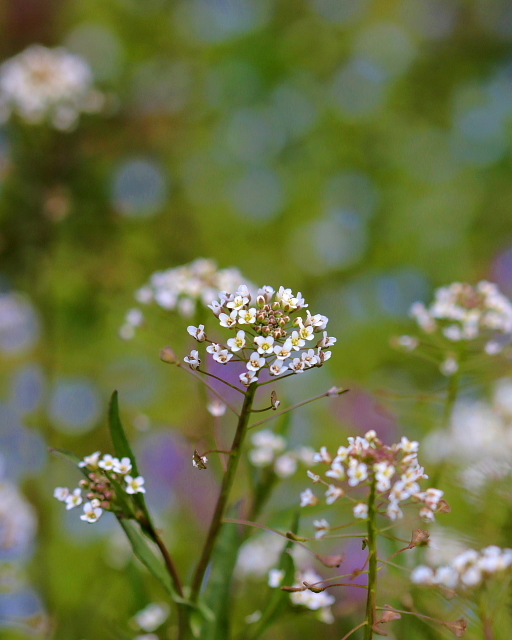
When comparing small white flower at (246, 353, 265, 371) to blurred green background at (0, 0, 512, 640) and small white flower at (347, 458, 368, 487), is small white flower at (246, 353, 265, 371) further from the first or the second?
blurred green background at (0, 0, 512, 640)

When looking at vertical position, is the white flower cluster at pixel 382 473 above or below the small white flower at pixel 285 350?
below

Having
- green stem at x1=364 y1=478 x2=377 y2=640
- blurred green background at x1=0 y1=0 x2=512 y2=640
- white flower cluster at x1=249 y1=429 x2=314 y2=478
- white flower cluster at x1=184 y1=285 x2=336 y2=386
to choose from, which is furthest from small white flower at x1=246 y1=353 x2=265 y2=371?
blurred green background at x1=0 y1=0 x2=512 y2=640

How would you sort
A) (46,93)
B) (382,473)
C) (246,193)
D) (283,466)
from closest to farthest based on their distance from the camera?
(382,473) → (283,466) → (46,93) → (246,193)

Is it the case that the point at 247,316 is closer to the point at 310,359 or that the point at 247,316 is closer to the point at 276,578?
the point at 310,359

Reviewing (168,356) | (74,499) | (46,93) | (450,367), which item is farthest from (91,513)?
(46,93)

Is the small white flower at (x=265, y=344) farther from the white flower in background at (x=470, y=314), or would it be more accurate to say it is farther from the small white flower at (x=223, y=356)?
the white flower in background at (x=470, y=314)

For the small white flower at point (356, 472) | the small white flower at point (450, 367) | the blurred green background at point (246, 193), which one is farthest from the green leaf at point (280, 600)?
the blurred green background at point (246, 193)
